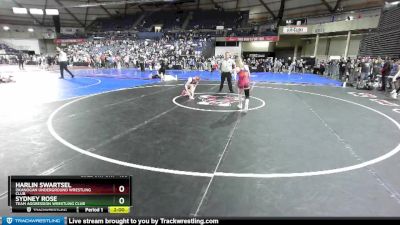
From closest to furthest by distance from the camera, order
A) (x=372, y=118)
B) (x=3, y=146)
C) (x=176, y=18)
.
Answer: (x=3, y=146)
(x=372, y=118)
(x=176, y=18)

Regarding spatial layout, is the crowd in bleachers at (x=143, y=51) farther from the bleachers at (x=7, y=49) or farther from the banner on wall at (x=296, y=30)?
the bleachers at (x=7, y=49)

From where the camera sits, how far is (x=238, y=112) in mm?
8547

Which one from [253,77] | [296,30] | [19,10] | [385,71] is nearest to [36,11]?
[19,10]

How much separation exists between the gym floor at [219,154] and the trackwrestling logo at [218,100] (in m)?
0.62

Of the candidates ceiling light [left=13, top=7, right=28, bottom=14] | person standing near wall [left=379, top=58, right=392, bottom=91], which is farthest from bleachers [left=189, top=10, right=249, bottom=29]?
person standing near wall [left=379, top=58, right=392, bottom=91]

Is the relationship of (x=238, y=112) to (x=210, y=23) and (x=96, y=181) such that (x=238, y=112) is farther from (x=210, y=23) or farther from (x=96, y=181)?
(x=210, y=23)

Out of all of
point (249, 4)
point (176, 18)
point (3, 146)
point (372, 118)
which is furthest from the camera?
point (176, 18)

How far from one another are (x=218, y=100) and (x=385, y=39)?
19.8 metres

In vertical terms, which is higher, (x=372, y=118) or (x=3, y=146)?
(x=372, y=118)

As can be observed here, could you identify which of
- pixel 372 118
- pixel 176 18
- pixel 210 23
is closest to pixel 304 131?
pixel 372 118

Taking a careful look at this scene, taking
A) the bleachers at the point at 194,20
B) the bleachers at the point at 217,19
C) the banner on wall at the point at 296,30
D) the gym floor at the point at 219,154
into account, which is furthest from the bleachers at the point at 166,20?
the gym floor at the point at 219,154

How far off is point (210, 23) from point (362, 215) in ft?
145

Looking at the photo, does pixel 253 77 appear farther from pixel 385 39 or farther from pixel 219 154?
pixel 219 154

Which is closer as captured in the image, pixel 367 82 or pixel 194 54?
pixel 367 82
